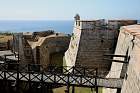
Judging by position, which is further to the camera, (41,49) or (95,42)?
(41,49)

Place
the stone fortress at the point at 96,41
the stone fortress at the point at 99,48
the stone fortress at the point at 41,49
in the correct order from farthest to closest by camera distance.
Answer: the stone fortress at the point at 41,49, the stone fortress at the point at 96,41, the stone fortress at the point at 99,48

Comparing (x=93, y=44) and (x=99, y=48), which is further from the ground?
(x=93, y=44)

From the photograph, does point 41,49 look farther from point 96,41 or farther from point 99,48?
point 99,48

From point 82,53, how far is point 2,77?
8.28 metres

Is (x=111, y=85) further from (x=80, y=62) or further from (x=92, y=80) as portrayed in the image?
(x=80, y=62)

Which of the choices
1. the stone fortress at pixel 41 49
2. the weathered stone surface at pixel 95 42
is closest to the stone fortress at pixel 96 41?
the weathered stone surface at pixel 95 42

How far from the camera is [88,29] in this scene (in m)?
24.3

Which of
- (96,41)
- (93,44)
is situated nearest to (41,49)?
(93,44)

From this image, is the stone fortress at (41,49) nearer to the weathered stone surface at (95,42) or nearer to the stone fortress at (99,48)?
the stone fortress at (99,48)

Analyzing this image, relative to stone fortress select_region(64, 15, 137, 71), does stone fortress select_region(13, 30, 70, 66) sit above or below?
below

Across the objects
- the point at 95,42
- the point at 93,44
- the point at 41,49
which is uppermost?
the point at 95,42

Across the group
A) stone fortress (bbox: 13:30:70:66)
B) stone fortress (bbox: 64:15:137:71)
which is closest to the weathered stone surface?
stone fortress (bbox: 64:15:137:71)

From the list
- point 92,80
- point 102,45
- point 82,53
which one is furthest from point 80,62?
point 92,80

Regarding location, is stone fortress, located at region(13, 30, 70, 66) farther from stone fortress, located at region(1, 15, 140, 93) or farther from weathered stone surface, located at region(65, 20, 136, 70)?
weathered stone surface, located at region(65, 20, 136, 70)
